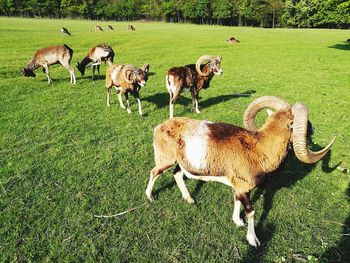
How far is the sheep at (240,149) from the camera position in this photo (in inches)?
214

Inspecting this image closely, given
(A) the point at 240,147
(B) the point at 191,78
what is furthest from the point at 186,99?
(A) the point at 240,147

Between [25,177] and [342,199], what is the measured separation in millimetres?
7936

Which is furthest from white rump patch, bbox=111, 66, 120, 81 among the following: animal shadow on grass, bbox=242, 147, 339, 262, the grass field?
animal shadow on grass, bbox=242, 147, 339, 262

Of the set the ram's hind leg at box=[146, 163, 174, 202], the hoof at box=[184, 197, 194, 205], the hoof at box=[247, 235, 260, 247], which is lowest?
the hoof at box=[247, 235, 260, 247]

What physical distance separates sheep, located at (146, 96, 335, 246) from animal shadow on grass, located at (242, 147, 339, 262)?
22 cm

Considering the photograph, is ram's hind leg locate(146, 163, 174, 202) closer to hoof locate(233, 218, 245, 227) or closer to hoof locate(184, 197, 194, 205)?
hoof locate(184, 197, 194, 205)

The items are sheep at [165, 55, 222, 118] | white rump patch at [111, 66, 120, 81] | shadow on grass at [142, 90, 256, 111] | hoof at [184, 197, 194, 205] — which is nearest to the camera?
hoof at [184, 197, 194, 205]

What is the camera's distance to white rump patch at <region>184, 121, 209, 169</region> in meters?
5.70

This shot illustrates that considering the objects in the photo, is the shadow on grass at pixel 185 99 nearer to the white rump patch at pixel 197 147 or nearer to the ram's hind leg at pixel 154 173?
the ram's hind leg at pixel 154 173

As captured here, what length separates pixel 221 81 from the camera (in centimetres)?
1888

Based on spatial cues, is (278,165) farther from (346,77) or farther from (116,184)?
(346,77)

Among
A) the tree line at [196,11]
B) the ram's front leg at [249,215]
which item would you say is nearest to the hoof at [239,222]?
the ram's front leg at [249,215]

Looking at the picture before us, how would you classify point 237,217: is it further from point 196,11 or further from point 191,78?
point 196,11

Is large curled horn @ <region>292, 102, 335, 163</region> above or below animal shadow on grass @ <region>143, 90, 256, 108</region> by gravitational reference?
above
